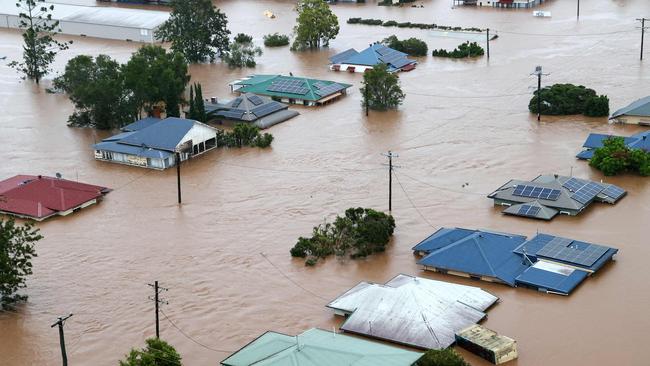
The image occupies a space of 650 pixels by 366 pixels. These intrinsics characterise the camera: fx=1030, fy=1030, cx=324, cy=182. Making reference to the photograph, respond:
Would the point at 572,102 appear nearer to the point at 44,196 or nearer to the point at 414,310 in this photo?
the point at 414,310

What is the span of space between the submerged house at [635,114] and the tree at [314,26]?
82.6 feet

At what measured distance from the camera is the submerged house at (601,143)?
43375mm

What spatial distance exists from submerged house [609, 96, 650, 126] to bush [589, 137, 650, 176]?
6.99 meters

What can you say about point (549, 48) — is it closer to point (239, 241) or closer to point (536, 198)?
point (536, 198)

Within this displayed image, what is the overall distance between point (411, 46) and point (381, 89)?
13901 mm

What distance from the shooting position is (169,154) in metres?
45.7

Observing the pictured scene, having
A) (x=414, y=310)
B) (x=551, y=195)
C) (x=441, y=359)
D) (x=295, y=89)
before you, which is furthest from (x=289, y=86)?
(x=441, y=359)

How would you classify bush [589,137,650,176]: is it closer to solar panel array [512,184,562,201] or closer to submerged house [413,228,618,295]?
solar panel array [512,184,562,201]

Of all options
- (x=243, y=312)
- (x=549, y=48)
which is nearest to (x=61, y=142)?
(x=243, y=312)

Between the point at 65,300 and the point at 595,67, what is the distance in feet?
125

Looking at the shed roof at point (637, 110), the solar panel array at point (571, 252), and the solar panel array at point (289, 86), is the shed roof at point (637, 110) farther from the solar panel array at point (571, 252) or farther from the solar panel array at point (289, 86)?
the solar panel array at point (571, 252)

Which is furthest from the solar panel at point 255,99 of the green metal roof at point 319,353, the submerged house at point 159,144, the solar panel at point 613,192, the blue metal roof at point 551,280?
the green metal roof at point 319,353

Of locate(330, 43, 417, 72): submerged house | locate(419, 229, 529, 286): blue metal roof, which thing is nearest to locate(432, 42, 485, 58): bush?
locate(330, 43, 417, 72): submerged house

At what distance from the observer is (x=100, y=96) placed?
1992 inches
